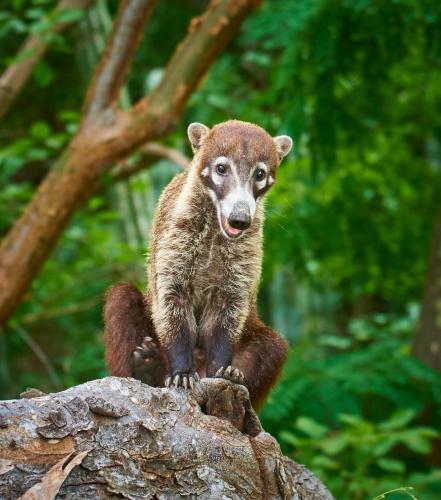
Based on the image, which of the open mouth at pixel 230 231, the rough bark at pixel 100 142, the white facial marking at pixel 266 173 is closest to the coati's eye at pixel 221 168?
the white facial marking at pixel 266 173

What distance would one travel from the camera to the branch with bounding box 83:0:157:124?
7770 mm

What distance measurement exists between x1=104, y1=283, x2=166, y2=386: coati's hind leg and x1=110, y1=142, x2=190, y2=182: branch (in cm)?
327

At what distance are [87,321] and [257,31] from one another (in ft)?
17.9

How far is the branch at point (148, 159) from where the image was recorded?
8.98 meters

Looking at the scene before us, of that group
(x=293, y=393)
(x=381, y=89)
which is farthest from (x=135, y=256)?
(x=381, y=89)

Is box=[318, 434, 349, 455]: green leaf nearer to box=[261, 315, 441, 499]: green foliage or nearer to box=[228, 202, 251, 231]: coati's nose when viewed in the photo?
box=[261, 315, 441, 499]: green foliage

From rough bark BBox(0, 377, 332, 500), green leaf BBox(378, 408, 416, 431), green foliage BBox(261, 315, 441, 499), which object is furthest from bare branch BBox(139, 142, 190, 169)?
rough bark BBox(0, 377, 332, 500)

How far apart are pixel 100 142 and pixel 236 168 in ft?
9.01

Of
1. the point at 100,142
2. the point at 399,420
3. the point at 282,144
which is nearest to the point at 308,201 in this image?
the point at 100,142

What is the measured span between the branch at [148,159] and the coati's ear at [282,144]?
9.76 feet

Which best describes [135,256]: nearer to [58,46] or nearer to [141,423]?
[58,46]

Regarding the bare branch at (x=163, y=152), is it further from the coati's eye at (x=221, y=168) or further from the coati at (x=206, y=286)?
the coati's eye at (x=221, y=168)

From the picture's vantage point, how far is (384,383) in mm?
8023

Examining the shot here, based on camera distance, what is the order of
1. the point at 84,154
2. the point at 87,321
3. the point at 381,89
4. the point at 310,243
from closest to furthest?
the point at 84,154 < the point at 310,243 < the point at 381,89 < the point at 87,321
